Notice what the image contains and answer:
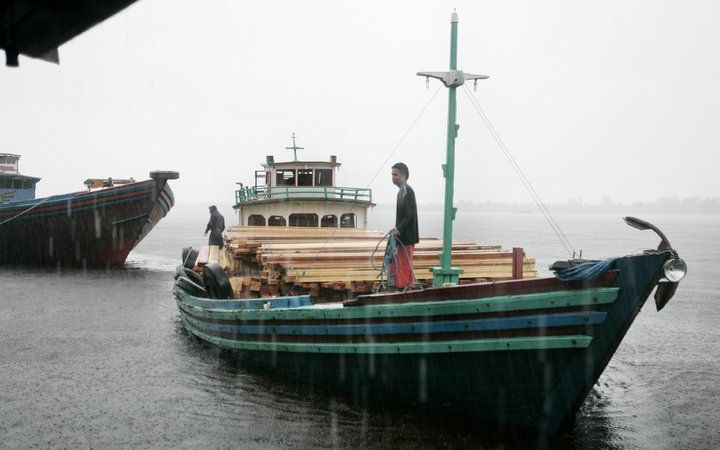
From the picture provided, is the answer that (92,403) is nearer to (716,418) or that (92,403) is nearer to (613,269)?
(613,269)

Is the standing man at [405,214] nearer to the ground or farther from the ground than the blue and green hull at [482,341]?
farther from the ground

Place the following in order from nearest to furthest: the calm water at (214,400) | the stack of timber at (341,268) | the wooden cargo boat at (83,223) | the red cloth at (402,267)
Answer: the calm water at (214,400) → the red cloth at (402,267) → the stack of timber at (341,268) → the wooden cargo boat at (83,223)

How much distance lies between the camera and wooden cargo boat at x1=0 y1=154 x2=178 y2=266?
25.7m

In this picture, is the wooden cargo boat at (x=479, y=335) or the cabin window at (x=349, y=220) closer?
the wooden cargo boat at (x=479, y=335)

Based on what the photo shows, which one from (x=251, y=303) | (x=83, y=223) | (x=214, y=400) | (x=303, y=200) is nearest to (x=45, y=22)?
(x=251, y=303)

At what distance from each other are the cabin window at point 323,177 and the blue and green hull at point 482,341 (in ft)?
31.1

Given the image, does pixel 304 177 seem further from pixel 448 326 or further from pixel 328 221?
pixel 448 326

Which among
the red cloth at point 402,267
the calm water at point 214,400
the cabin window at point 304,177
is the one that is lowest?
the calm water at point 214,400

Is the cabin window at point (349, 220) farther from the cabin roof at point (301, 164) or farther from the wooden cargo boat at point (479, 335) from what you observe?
the wooden cargo boat at point (479, 335)

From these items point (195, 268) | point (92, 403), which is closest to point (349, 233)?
point (195, 268)

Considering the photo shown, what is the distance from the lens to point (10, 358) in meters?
10.8

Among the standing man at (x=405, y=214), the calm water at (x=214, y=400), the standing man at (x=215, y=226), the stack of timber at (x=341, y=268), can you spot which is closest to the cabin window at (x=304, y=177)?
the standing man at (x=215, y=226)

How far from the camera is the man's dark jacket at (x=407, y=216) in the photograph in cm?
786

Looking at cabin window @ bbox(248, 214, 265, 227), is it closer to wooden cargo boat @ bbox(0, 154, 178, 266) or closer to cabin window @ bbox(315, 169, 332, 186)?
cabin window @ bbox(315, 169, 332, 186)
